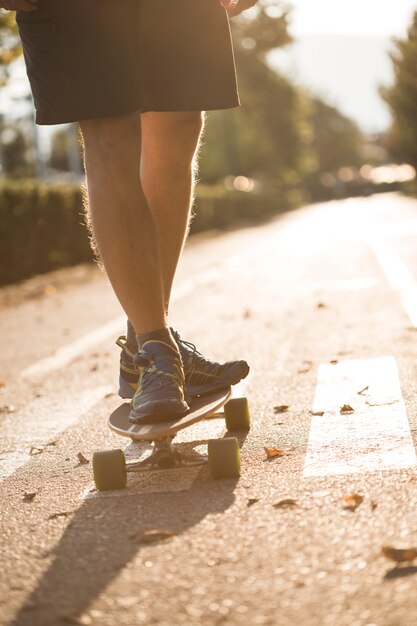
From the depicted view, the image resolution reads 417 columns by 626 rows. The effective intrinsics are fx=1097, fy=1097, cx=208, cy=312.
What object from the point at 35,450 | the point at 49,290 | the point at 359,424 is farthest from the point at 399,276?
the point at 35,450

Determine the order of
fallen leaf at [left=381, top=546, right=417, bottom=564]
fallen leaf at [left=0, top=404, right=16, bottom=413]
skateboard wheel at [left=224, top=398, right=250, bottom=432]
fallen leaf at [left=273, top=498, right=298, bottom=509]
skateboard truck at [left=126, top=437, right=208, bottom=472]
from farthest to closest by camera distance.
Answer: fallen leaf at [left=0, top=404, right=16, bottom=413]
skateboard wheel at [left=224, top=398, right=250, bottom=432]
skateboard truck at [left=126, top=437, right=208, bottom=472]
fallen leaf at [left=273, top=498, right=298, bottom=509]
fallen leaf at [left=381, top=546, right=417, bottom=564]

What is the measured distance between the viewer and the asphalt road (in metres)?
2.12

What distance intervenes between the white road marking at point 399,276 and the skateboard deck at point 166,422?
10.5 feet

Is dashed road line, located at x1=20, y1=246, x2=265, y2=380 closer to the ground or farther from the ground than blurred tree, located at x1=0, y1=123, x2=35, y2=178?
farther from the ground

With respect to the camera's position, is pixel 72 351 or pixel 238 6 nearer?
pixel 238 6

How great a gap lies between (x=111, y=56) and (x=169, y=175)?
0.58 meters

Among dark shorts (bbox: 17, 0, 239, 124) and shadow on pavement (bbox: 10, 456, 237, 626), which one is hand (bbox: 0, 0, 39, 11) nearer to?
dark shorts (bbox: 17, 0, 239, 124)

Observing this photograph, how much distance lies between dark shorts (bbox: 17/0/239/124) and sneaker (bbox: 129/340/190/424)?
0.72 meters

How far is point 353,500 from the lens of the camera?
2707 mm

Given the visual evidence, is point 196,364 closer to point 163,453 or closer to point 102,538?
point 163,453

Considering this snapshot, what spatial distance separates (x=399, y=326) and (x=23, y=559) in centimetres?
427

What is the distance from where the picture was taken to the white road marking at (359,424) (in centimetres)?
314

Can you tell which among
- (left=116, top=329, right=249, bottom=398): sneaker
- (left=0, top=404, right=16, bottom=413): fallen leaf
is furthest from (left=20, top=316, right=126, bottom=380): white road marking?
(left=116, top=329, right=249, bottom=398): sneaker

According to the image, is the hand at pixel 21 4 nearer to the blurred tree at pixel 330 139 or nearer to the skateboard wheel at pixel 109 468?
the skateboard wheel at pixel 109 468
